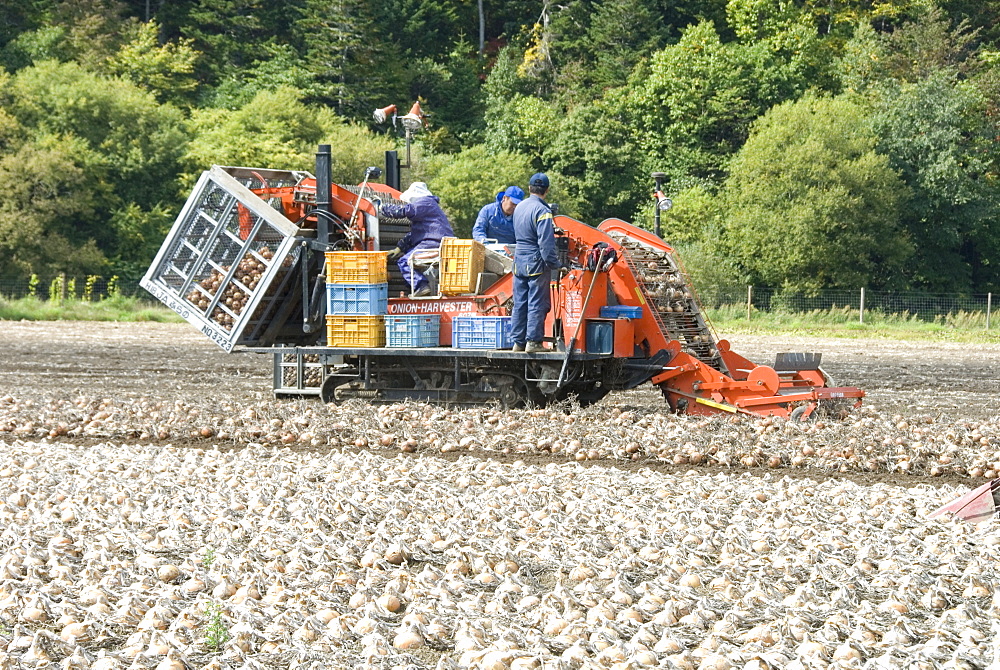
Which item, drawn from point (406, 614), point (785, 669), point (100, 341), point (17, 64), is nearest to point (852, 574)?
point (785, 669)

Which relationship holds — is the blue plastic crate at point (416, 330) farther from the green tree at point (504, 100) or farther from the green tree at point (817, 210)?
the green tree at point (504, 100)

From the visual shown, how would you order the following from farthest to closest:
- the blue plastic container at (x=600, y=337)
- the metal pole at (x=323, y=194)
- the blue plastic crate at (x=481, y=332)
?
the metal pole at (x=323, y=194) → the blue plastic crate at (x=481, y=332) → the blue plastic container at (x=600, y=337)

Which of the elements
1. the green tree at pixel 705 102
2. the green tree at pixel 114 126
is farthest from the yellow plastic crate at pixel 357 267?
the green tree at pixel 705 102

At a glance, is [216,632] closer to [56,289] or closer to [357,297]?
[357,297]

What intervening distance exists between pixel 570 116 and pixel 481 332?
41800 mm

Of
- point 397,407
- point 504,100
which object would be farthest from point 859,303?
point 397,407

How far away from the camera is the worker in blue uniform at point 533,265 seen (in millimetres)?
12242

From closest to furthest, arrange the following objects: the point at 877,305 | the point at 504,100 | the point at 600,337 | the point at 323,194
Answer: the point at 600,337
the point at 323,194
the point at 877,305
the point at 504,100

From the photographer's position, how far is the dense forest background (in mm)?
44812

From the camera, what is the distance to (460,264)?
42.9 ft

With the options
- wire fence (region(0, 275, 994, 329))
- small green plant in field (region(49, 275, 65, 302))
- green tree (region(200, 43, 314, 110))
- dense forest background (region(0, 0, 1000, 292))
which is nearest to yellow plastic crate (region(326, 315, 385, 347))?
wire fence (region(0, 275, 994, 329))

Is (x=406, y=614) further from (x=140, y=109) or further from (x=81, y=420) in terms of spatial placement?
(x=140, y=109)

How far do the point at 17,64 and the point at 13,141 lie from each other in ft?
48.2

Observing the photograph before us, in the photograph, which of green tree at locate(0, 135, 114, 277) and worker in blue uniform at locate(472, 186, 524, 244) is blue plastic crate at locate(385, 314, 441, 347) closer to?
worker in blue uniform at locate(472, 186, 524, 244)
